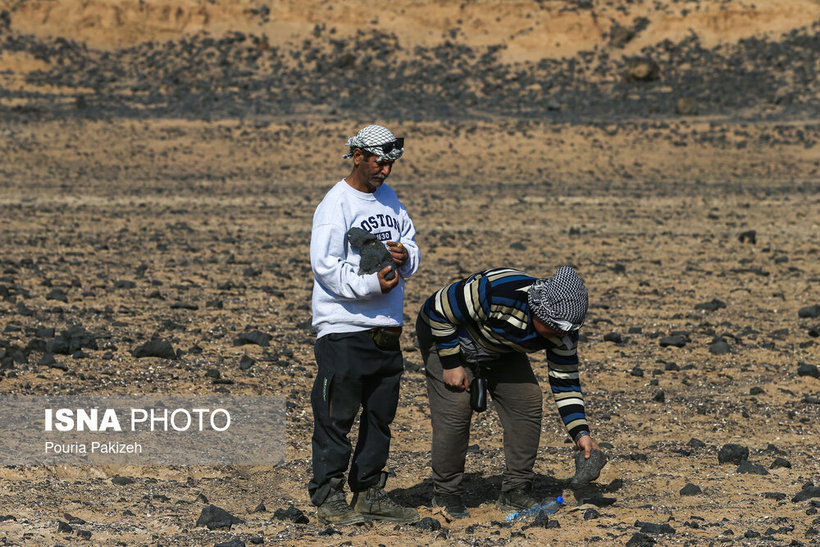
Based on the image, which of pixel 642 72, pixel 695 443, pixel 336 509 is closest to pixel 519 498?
pixel 336 509

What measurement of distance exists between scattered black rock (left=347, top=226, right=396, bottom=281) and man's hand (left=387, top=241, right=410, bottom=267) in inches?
0.8

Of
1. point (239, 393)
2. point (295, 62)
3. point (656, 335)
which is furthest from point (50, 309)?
point (295, 62)

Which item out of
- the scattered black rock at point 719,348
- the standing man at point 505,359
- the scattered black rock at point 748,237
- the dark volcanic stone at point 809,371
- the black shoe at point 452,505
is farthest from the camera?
the scattered black rock at point 748,237

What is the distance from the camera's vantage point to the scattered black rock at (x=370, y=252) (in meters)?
5.39

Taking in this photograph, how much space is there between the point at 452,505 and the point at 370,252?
1.53 metres

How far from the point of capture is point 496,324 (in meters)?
5.62

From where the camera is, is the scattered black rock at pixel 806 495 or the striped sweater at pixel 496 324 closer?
the striped sweater at pixel 496 324

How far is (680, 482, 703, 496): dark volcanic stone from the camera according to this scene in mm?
6379

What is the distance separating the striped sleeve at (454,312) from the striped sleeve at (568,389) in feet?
1.58

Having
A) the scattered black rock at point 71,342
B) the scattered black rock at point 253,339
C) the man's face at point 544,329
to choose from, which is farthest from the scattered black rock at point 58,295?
the man's face at point 544,329

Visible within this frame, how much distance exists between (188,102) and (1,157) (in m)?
11.8

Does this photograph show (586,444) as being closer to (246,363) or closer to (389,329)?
(389,329)

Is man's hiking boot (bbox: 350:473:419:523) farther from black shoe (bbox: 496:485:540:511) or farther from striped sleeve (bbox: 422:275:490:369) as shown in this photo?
striped sleeve (bbox: 422:275:490:369)

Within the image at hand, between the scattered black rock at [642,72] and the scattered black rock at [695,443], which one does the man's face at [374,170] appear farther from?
the scattered black rock at [642,72]
